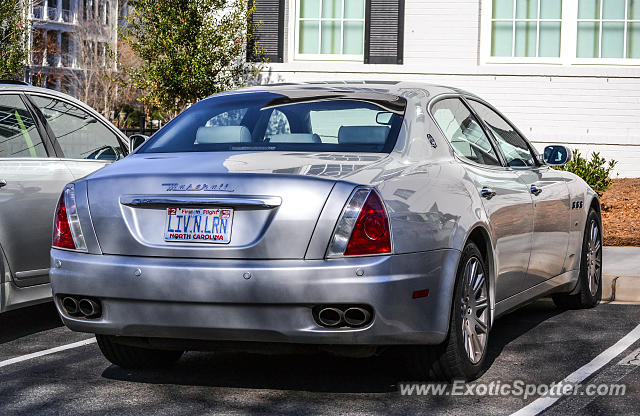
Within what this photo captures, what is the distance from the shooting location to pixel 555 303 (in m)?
7.72

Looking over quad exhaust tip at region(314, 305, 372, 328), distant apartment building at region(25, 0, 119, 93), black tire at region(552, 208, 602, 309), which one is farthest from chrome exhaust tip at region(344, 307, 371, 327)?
distant apartment building at region(25, 0, 119, 93)

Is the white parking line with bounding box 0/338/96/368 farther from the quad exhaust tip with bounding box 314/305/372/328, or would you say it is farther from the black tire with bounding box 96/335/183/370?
the quad exhaust tip with bounding box 314/305/372/328

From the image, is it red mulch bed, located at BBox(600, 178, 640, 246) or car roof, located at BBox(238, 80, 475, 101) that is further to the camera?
red mulch bed, located at BBox(600, 178, 640, 246)

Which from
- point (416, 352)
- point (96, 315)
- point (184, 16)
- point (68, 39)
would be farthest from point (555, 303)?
point (68, 39)

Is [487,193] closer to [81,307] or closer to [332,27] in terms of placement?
[81,307]

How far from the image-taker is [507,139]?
21.9 ft

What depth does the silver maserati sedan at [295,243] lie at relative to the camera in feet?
14.7

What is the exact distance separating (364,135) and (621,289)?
3.90 meters

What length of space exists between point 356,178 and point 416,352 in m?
0.96

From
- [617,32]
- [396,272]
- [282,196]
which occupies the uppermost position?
[617,32]

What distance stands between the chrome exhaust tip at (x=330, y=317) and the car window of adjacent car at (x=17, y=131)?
3.02 m

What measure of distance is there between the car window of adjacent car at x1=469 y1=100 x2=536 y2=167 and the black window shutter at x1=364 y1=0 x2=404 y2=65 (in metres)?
10.6

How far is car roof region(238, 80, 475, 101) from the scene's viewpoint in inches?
226

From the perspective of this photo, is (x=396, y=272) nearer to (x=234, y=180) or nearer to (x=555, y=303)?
(x=234, y=180)
